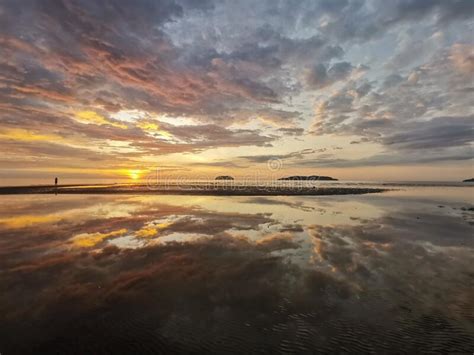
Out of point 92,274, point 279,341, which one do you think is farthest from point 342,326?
point 92,274

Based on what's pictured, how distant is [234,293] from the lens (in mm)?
7625

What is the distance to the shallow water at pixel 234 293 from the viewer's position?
5391 millimetres

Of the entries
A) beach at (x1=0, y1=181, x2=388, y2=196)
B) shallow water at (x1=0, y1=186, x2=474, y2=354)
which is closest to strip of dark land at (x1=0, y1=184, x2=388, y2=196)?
beach at (x1=0, y1=181, x2=388, y2=196)

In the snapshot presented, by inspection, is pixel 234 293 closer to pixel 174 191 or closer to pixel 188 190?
pixel 174 191

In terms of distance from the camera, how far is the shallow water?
212 inches

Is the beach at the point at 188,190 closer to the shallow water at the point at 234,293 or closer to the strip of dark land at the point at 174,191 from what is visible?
the strip of dark land at the point at 174,191

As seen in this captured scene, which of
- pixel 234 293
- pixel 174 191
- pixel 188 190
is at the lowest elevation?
pixel 234 293

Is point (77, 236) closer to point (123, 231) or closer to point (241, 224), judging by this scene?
point (123, 231)

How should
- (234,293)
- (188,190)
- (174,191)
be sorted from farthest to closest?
(188,190)
(174,191)
(234,293)

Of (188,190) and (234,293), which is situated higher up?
(188,190)

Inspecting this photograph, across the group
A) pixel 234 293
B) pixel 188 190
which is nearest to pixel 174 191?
pixel 188 190

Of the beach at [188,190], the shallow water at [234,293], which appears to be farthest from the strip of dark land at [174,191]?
the shallow water at [234,293]

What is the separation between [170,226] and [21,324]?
11.8m

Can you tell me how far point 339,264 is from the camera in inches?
401
